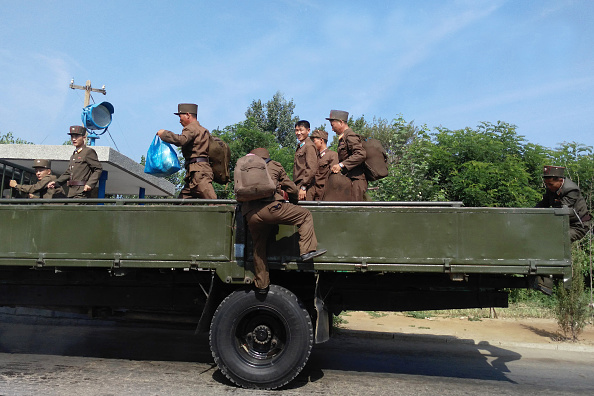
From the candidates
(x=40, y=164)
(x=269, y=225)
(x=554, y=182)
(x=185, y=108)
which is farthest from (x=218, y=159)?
(x=554, y=182)

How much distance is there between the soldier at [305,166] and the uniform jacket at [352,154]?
0.40 metres

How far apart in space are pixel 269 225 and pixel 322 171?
214 centimetres

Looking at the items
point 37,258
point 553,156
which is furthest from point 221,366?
point 553,156

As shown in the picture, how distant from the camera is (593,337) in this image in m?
9.88

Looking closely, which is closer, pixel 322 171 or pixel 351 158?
pixel 351 158

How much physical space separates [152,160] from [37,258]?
1689 mm

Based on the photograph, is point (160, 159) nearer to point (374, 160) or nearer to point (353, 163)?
point (353, 163)

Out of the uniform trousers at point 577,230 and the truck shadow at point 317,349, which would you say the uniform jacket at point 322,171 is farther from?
the uniform trousers at point 577,230

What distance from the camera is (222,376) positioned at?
5859 mm

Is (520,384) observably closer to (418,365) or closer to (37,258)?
(418,365)

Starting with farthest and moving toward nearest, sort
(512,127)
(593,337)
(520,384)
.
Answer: (512,127)
(593,337)
(520,384)

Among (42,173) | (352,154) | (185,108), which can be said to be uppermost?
(185,108)

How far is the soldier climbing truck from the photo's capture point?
202 inches

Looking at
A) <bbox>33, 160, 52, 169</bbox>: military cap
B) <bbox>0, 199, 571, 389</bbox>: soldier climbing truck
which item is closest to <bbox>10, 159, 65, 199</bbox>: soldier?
<bbox>33, 160, 52, 169</bbox>: military cap
